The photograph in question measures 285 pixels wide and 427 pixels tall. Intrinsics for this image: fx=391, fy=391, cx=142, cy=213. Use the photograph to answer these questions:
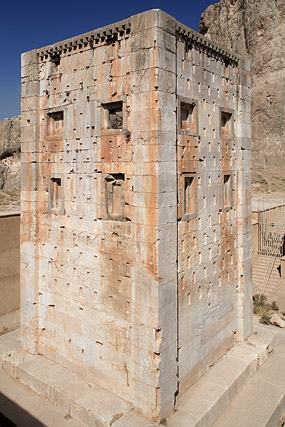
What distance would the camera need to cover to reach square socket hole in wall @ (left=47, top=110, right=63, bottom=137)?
9.68 m

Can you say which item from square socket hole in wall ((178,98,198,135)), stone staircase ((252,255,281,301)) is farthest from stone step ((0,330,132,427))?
stone staircase ((252,255,281,301))

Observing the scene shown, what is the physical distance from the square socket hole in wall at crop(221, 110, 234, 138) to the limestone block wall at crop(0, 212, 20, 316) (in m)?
8.44

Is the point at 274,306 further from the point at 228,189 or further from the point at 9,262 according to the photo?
the point at 9,262

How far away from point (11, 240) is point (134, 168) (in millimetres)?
8466

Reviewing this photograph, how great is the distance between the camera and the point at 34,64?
9852 millimetres

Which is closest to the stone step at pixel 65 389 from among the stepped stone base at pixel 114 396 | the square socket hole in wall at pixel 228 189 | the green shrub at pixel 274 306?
the stepped stone base at pixel 114 396

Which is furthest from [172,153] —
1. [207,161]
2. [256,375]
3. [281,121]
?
[281,121]

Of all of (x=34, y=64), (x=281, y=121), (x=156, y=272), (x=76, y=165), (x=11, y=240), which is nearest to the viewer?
(x=156, y=272)

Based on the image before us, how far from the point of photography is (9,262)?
579 inches

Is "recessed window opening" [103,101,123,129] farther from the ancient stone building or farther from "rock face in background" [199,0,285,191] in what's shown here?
"rock face in background" [199,0,285,191]

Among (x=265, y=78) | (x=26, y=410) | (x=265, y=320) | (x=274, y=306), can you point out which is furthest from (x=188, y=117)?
(x=265, y=78)

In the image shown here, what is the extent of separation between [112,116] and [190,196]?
249 centimetres

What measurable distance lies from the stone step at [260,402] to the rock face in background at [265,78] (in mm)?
34544

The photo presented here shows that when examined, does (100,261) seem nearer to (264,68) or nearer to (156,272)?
(156,272)
